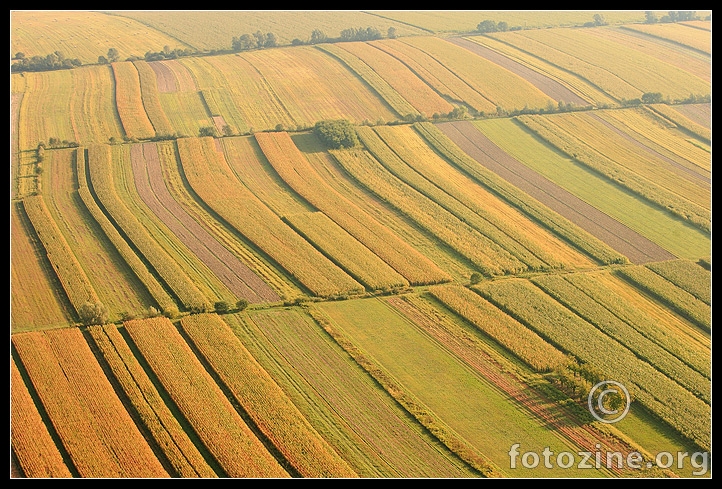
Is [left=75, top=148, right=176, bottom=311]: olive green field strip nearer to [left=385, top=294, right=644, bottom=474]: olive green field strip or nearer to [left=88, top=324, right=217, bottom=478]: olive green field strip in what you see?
[left=88, top=324, right=217, bottom=478]: olive green field strip

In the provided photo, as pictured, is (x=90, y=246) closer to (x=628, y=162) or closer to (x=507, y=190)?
(x=507, y=190)

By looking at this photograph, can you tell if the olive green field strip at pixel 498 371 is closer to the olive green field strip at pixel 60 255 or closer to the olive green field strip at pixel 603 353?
the olive green field strip at pixel 603 353

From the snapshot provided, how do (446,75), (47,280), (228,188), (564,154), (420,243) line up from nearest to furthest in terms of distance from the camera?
(47,280) → (420,243) → (228,188) → (564,154) → (446,75)

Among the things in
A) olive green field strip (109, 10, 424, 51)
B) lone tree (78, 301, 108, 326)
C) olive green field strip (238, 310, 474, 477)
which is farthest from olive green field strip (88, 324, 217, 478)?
olive green field strip (109, 10, 424, 51)

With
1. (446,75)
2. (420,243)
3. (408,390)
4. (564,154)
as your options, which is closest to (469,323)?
(408,390)

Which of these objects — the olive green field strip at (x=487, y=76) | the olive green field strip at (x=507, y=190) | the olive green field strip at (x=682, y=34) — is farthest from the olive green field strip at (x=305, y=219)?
the olive green field strip at (x=682, y=34)

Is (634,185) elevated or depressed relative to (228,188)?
elevated

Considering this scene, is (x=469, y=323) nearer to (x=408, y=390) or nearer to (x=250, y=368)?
(x=408, y=390)
